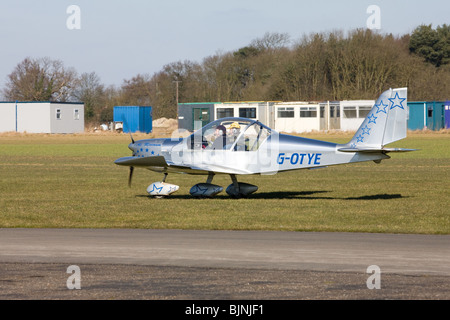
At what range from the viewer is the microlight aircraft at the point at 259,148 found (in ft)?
53.7

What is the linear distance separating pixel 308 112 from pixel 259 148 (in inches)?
2222

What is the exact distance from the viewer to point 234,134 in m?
17.2

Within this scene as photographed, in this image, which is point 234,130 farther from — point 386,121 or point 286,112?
point 286,112

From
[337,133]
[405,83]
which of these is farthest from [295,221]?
[405,83]

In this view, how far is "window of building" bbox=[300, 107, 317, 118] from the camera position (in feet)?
238

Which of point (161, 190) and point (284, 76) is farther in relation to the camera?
point (284, 76)

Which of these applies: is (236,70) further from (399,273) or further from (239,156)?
(399,273)

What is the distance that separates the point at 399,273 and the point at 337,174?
751 inches

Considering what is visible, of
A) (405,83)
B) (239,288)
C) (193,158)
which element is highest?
(405,83)

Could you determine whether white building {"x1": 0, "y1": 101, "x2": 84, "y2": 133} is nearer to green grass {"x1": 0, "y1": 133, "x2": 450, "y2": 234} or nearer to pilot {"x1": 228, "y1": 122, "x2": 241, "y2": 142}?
green grass {"x1": 0, "y1": 133, "x2": 450, "y2": 234}

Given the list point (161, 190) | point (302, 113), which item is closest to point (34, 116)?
point (302, 113)

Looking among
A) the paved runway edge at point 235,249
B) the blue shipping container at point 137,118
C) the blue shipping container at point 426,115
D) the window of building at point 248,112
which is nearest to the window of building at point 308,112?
the window of building at point 248,112

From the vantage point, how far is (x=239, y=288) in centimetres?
839

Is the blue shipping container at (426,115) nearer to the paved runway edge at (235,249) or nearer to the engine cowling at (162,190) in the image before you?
the engine cowling at (162,190)
